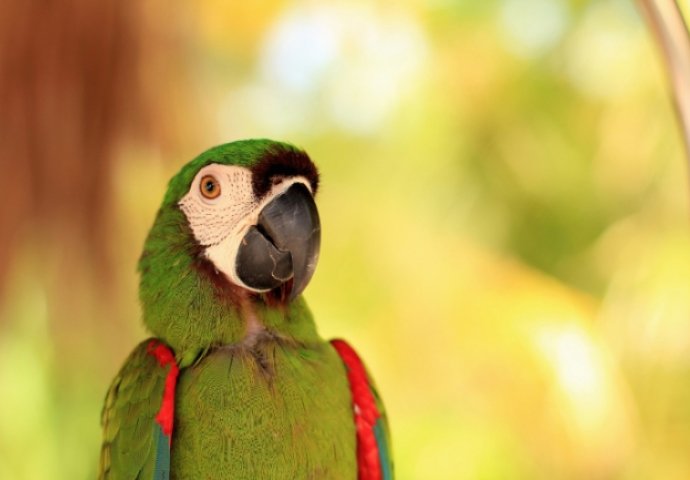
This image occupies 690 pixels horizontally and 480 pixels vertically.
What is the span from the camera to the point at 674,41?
100cm

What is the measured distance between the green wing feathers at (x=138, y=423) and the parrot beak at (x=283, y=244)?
0.21 m

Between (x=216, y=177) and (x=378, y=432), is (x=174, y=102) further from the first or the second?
(x=378, y=432)

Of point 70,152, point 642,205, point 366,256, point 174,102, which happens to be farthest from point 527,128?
point 70,152

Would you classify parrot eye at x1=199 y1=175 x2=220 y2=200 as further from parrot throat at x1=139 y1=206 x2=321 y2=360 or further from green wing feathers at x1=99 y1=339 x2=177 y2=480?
green wing feathers at x1=99 y1=339 x2=177 y2=480

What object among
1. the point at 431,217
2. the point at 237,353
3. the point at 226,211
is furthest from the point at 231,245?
the point at 431,217

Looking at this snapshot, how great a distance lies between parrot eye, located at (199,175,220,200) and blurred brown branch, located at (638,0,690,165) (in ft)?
2.27

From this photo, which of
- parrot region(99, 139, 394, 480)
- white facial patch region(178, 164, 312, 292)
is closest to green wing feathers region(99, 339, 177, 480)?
parrot region(99, 139, 394, 480)

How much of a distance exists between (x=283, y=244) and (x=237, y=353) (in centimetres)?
21

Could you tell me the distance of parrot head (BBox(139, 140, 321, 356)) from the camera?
1107 millimetres

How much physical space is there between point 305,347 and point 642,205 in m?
2.02

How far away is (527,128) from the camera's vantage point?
2908mm

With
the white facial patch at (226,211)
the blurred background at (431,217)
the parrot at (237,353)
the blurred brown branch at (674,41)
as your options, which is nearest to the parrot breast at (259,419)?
the parrot at (237,353)

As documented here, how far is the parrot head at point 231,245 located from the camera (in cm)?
111

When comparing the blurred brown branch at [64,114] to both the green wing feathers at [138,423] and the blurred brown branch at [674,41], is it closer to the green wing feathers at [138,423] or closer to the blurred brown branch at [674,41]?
the green wing feathers at [138,423]
